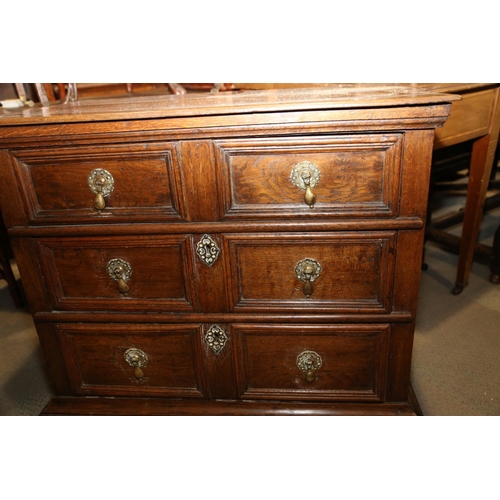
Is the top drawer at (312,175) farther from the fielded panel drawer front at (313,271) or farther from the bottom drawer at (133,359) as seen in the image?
the bottom drawer at (133,359)

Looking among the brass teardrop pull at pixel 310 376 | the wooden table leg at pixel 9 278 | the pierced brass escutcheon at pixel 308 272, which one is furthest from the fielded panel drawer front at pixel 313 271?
the wooden table leg at pixel 9 278

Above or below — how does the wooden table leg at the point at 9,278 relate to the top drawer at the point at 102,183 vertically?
below

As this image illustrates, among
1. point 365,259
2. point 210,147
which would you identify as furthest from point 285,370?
point 210,147

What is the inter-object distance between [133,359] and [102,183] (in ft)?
1.91

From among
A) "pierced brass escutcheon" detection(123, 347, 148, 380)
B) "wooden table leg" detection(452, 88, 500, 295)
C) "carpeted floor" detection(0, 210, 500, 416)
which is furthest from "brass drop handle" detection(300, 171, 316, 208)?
"wooden table leg" detection(452, 88, 500, 295)

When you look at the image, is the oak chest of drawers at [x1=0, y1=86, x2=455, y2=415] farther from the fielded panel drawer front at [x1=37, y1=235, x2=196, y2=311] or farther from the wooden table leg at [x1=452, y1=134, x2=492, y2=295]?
the wooden table leg at [x1=452, y1=134, x2=492, y2=295]

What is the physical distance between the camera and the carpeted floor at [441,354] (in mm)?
1578

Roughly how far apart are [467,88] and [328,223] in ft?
3.27

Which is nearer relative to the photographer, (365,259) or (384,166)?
(384,166)

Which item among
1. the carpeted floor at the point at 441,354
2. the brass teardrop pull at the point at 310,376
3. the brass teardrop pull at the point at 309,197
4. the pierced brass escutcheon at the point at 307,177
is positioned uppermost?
the pierced brass escutcheon at the point at 307,177

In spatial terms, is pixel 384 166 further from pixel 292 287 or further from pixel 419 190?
pixel 292 287

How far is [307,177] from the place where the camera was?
42.3 inches

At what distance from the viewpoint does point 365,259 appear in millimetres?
1163

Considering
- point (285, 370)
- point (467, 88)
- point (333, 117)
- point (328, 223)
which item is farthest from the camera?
point (467, 88)
